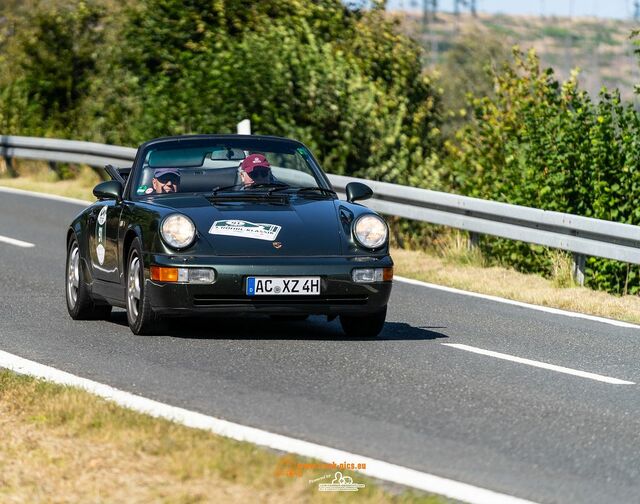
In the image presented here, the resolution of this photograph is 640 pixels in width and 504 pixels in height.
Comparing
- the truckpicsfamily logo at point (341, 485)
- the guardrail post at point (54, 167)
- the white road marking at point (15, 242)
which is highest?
the truckpicsfamily logo at point (341, 485)

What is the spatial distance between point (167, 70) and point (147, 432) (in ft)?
64.9

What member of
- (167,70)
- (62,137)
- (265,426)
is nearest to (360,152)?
(167,70)

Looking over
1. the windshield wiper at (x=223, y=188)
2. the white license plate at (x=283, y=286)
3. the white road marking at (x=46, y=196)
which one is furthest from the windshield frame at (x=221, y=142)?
the white road marking at (x=46, y=196)

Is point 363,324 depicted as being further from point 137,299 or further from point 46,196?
point 46,196

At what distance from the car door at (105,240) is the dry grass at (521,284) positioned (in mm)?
4106

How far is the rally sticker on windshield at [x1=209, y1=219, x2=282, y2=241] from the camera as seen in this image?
9219 mm

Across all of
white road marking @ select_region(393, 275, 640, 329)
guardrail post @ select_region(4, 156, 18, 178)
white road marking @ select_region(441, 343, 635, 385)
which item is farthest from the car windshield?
guardrail post @ select_region(4, 156, 18, 178)

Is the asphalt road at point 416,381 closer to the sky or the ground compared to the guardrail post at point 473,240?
closer to the sky

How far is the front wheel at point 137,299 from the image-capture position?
30.5ft

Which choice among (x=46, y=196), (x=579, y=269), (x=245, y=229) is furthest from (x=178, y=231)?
(x=46, y=196)

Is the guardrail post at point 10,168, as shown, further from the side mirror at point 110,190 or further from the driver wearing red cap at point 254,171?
the driver wearing red cap at point 254,171

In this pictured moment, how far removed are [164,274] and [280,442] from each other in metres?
3.18

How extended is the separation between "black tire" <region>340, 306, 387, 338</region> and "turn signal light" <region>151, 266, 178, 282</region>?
127cm

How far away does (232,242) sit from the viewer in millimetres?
9180
